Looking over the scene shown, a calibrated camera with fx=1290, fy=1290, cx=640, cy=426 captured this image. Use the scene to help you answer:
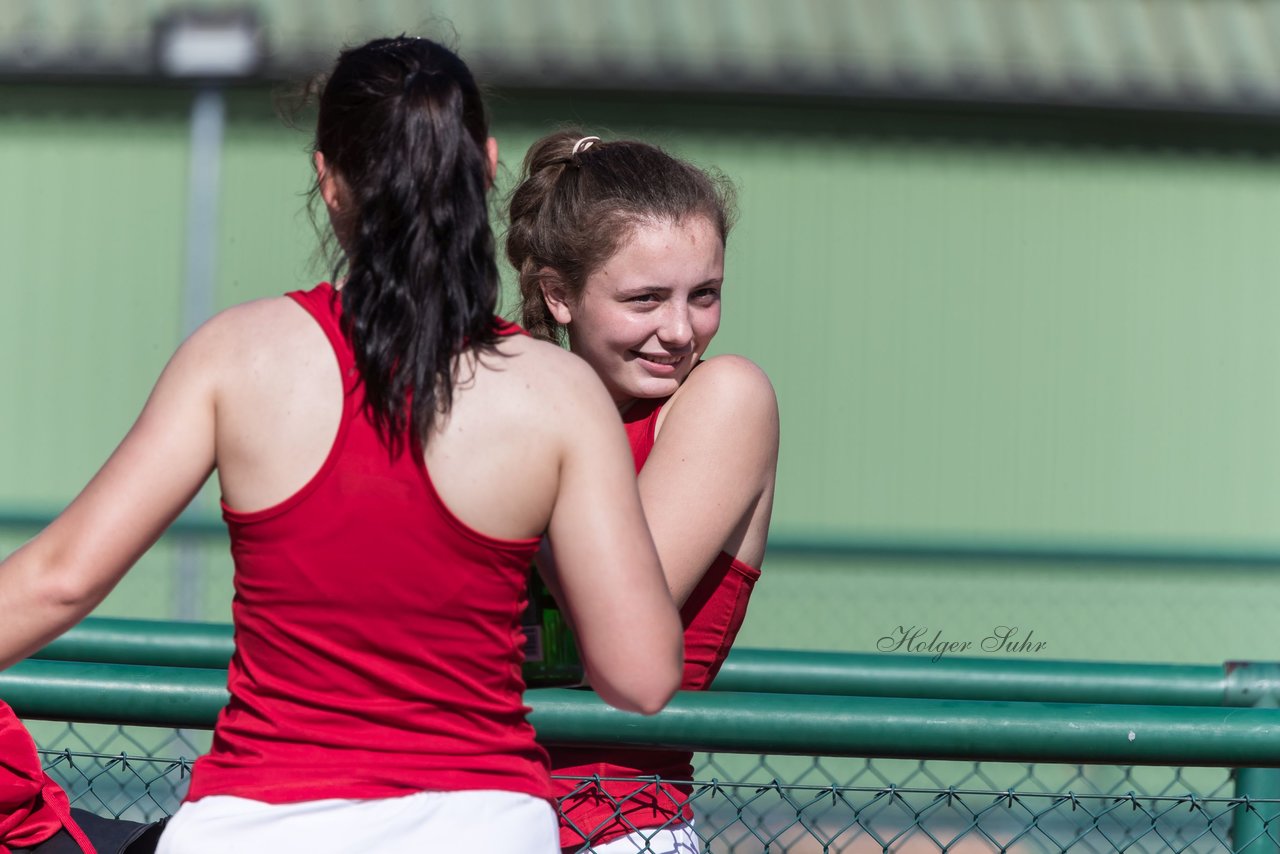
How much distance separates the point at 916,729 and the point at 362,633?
813 mm

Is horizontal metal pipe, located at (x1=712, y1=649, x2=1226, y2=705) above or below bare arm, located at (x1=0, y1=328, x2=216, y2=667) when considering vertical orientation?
below

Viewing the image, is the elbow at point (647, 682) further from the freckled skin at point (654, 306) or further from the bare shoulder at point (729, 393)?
the freckled skin at point (654, 306)

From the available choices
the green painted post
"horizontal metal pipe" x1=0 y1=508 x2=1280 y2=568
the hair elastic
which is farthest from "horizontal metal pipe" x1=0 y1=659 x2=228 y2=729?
"horizontal metal pipe" x1=0 y1=508 x2=1280 y2=568

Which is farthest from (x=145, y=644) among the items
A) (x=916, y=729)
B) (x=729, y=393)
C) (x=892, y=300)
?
(x=892, y=300)

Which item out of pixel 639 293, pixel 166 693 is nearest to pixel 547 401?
pixel 639 293

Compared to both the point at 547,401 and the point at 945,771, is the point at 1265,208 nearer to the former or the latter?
the point at 945,771

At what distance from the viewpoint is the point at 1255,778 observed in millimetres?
2443

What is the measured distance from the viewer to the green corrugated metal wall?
672 centimetres

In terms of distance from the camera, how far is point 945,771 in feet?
19.2

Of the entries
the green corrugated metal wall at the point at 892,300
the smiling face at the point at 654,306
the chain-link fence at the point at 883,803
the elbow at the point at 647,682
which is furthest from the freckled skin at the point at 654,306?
the green corrugated metal wall at the point at 892,300

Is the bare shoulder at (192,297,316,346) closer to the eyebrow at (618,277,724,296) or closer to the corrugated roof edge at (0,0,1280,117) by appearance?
the eyebrow at (618,277,724,296)

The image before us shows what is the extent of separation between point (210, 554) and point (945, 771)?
3629 millimetres

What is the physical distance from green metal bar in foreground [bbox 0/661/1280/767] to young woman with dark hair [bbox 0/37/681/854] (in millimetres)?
439

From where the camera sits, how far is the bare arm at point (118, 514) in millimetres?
1158
